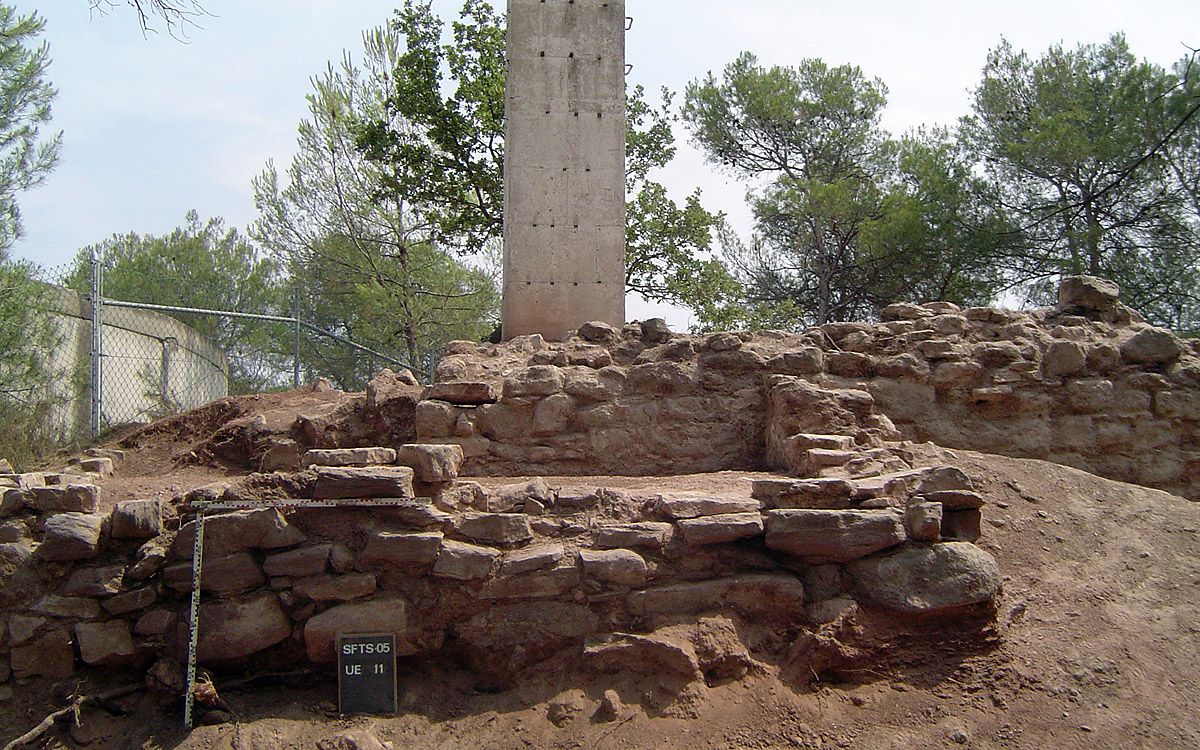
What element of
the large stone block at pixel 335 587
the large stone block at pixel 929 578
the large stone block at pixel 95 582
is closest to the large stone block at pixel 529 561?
the large stone block at pixel 335 587

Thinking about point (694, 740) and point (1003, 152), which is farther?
point (1003, 152)

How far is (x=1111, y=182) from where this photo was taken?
37.3 feet

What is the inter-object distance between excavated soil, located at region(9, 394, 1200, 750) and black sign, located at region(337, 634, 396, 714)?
0.07 m

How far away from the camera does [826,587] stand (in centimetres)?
412

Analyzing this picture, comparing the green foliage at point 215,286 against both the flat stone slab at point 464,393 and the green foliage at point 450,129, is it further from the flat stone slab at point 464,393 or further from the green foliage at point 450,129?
the flat stone slab at point 464,393

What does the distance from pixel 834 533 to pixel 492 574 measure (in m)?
1.45

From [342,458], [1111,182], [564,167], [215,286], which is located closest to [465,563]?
[342,458]

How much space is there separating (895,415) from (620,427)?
1.64 metres

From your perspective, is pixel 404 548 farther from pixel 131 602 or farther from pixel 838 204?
pixel 838 204

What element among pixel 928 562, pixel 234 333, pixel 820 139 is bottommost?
pixel 928 562

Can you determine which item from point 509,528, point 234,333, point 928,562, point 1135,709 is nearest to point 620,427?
point 509,528

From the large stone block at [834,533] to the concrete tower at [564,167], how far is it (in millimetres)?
3410

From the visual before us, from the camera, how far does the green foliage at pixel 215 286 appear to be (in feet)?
57.8

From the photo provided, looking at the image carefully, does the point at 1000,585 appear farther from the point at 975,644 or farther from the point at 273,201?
the point at 273,201
